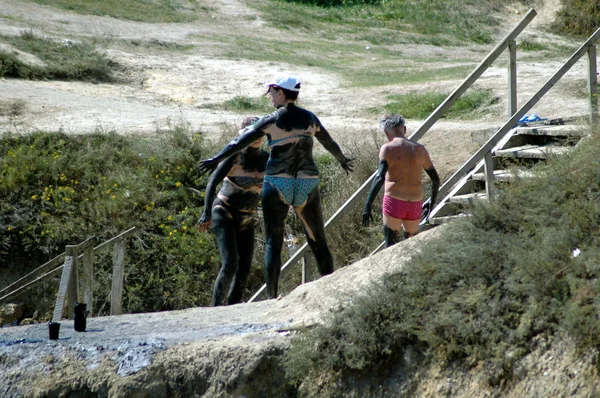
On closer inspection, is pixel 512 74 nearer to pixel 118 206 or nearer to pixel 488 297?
pixel 488 297

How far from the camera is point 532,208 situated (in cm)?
534

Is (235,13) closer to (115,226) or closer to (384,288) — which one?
(115,226)

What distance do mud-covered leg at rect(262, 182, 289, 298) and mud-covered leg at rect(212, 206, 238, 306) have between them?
48 cm

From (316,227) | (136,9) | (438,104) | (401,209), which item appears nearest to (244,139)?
(316,227)

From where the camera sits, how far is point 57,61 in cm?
1809

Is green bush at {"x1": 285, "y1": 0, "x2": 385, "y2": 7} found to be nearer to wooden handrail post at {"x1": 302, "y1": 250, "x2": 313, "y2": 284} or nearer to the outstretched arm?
wooden handrail post at {"x1": 302, "y1": 250, "x2": 313, "y2": 284}

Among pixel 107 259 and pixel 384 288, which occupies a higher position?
pixel 384 288

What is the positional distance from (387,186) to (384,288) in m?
2.14

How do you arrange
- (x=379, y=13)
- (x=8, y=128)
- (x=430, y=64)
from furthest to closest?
(x=379, y=13), (x=430, y=64), (x=8, y=128)

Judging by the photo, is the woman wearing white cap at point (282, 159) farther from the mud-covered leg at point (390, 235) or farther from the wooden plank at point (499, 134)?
the wooden plank at point (499, 134)

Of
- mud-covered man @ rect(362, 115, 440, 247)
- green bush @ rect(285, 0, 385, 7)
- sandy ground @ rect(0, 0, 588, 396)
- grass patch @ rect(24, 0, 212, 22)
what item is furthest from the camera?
green bush @ rect(285, 0, 385, 7)

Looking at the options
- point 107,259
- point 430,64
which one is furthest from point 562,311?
point 430,64

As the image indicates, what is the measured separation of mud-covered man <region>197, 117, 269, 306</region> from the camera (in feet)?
24.4

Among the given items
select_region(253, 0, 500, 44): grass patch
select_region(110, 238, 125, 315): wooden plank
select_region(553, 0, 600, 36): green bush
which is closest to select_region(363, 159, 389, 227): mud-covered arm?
select_region(110, 238, 125, 315): wooden plank
